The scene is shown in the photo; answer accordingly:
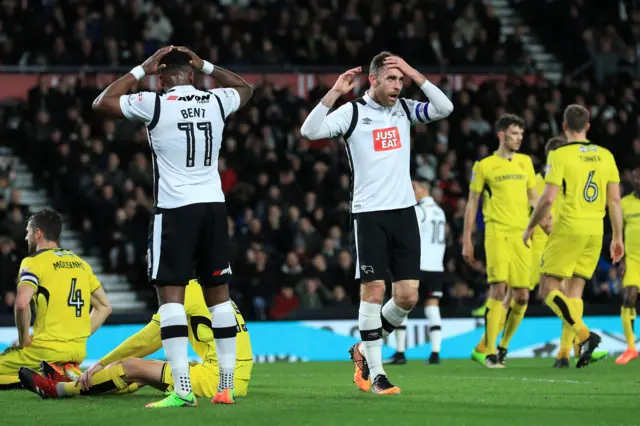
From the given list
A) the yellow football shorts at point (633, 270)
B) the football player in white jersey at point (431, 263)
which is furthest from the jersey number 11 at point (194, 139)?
the yellow football shorts at point (633, 270)

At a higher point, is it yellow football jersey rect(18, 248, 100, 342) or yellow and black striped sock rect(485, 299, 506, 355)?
yellow football jersey rect(18, 248, 100, 342)

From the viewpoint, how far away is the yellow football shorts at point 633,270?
47.3 feet

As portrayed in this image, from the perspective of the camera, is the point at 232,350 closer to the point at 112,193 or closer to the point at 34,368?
the point at 34,368

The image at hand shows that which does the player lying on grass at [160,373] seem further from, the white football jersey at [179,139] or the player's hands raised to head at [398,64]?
the player's hands raised to head at [398,64]

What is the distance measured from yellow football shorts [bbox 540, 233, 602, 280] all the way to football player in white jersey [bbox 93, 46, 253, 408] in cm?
523

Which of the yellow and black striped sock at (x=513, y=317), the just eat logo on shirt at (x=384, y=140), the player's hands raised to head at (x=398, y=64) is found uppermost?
the player's hands raised to head at (x=398, y=64)

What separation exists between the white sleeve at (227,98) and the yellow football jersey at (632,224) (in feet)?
24.2

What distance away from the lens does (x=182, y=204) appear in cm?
811

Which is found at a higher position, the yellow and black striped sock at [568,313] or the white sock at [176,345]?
the white sock at [176,345]

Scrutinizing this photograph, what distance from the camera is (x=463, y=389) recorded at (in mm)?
9781

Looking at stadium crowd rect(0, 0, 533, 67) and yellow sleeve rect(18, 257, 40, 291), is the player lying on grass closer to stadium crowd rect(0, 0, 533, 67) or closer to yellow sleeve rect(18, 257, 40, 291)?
yellow sleeve rect(18, 257, 40, 291)

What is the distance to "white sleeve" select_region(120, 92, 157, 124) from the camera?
26.6 ft

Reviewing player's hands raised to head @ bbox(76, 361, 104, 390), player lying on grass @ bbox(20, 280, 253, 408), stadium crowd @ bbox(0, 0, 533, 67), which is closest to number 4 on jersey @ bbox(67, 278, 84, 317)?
player lying on grass @ bbox(20, 280, 253, 408)

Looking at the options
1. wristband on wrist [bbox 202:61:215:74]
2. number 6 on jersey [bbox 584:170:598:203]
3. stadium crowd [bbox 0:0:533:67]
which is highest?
stadium crowd [bbox 0:0:533:67]
